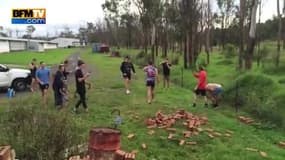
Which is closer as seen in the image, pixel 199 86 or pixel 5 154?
pixel 5 154

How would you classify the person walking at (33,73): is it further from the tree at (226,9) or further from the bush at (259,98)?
the tree at (226,9)

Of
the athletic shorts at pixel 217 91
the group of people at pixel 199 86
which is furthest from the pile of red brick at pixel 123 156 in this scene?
the athletic shorts at pixel 217 91

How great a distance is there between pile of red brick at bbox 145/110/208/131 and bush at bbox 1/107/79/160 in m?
4.48

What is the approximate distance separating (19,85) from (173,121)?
12.0 metres

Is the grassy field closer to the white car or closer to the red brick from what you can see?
the red brick

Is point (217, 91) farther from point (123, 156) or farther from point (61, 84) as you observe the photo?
point (123, 156)

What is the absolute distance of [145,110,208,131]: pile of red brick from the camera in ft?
43.1

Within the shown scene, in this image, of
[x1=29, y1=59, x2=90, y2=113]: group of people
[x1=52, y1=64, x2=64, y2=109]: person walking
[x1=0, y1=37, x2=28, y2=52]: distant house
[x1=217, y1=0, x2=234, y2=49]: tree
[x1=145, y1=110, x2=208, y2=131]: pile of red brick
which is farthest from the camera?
[x1=0, y1=37, x2=28, y2=52]: distant house

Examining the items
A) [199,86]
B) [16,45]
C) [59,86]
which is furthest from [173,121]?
[16,45]

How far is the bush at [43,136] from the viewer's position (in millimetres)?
8461

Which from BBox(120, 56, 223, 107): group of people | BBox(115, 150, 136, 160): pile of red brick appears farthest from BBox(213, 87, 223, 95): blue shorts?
BBox(115, 150, 136, 160): pile of red brick

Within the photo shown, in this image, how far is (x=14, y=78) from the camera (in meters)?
23.0

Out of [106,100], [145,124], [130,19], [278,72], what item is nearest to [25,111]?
[145,124]

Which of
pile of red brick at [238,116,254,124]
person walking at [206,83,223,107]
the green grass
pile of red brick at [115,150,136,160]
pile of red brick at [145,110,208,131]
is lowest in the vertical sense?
the green grass
